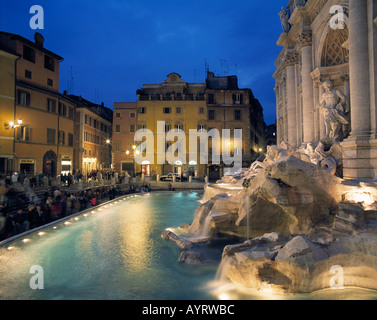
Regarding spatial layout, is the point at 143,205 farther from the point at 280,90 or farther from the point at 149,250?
the point at 280,90

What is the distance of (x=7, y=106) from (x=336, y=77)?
83.1 feet

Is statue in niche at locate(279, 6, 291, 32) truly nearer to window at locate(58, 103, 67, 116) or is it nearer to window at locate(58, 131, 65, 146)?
window at locate(58, 103, 67, 116)

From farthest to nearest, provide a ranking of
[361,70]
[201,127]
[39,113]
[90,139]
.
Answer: [201,127] < [90,139] < [39,113] < [361,70]

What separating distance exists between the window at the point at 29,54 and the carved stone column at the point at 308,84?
24398mm

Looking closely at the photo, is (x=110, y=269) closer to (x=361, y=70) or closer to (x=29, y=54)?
(x=361, y=70)

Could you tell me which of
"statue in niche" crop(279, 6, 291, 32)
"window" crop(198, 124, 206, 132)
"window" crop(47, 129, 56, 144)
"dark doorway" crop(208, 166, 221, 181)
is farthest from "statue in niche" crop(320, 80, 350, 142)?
"window" crop(198, 124, 206, 132)

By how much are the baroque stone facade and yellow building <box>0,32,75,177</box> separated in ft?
76.9

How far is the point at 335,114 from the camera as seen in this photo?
1288cm

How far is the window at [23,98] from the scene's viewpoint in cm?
2298

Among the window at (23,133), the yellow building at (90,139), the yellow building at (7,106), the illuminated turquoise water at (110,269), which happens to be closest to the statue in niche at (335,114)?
the illuminated turquoise water at (110,269)

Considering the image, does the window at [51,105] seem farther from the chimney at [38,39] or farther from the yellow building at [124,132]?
the yellow building at [124,132]

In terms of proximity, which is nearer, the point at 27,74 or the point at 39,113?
the point at 27,74

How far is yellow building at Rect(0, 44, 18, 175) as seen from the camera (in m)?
21.1

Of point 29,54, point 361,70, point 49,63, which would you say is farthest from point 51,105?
point 361,70
